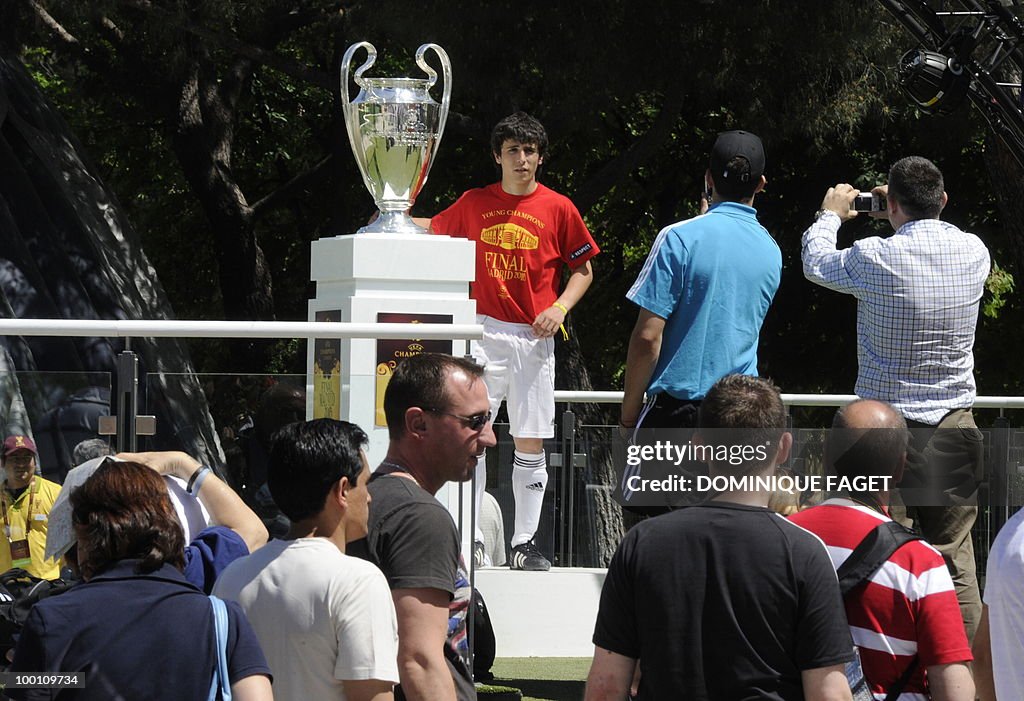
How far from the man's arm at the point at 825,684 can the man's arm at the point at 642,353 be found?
1.87 meters

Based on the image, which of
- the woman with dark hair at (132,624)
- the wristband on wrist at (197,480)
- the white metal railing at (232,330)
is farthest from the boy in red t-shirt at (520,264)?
the woman with dark hair at (132,624)

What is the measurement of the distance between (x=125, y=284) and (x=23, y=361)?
29.5ft

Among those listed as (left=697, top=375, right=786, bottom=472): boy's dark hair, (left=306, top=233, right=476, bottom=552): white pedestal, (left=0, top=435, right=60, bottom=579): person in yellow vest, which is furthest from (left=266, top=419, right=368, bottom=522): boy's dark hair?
(left=306, top=233, right=476, bottom=552): white pedestal

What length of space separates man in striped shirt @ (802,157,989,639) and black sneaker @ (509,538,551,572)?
2.72 m

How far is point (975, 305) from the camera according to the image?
17.9 ft

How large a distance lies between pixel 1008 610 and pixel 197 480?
96.8 inches

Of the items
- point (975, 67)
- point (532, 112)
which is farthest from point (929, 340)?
point (532, 112)

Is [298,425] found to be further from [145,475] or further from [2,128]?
[2,128]

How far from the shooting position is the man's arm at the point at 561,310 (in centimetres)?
713

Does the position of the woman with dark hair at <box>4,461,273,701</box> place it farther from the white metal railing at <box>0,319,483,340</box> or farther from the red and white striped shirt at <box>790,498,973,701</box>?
the white metal railing at <box>0,319,483,340</box>

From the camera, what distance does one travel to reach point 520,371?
23.8 feet

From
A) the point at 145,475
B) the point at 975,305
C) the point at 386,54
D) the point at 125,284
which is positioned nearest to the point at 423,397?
the point at 145,475

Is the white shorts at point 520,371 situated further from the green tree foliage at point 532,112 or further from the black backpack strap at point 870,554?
the green tree foliage at point 532,112

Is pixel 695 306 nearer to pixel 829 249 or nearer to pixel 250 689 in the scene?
pixel 829 249
